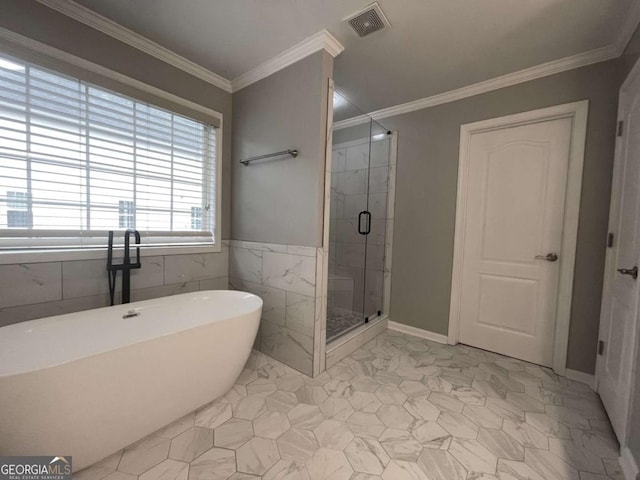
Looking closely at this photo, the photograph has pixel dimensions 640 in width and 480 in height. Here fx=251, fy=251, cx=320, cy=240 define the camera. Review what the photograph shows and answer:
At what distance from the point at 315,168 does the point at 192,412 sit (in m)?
1.76

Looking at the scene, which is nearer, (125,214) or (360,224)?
(125,214)

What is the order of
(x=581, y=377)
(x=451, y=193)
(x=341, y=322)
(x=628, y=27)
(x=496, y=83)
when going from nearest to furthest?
(x=628, y=27) < (x=581, y=377) < (x=496, y=83) < (x=451, y=193) < (x=341, y=322)

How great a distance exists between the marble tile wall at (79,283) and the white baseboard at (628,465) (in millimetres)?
2798

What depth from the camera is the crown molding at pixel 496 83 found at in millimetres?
1788

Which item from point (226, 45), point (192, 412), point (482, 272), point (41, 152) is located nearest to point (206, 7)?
point (226, 45)

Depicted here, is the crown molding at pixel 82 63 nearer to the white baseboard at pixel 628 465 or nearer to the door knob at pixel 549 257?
the door knob at pixel 549 257

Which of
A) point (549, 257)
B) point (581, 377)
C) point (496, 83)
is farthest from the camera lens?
point (496, 83)

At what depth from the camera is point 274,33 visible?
1.73 metres

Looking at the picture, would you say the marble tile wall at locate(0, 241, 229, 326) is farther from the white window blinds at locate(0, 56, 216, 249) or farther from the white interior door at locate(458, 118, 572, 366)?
the white interior door at locate(458, 118, 572, 366)

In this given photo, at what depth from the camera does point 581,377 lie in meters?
1.89

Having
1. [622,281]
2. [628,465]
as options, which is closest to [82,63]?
[622,281]

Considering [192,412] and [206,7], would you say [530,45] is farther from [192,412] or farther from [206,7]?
[192,412]

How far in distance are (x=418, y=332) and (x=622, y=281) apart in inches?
61.8

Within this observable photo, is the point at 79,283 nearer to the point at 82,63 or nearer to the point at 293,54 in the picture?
the point at 82,63
